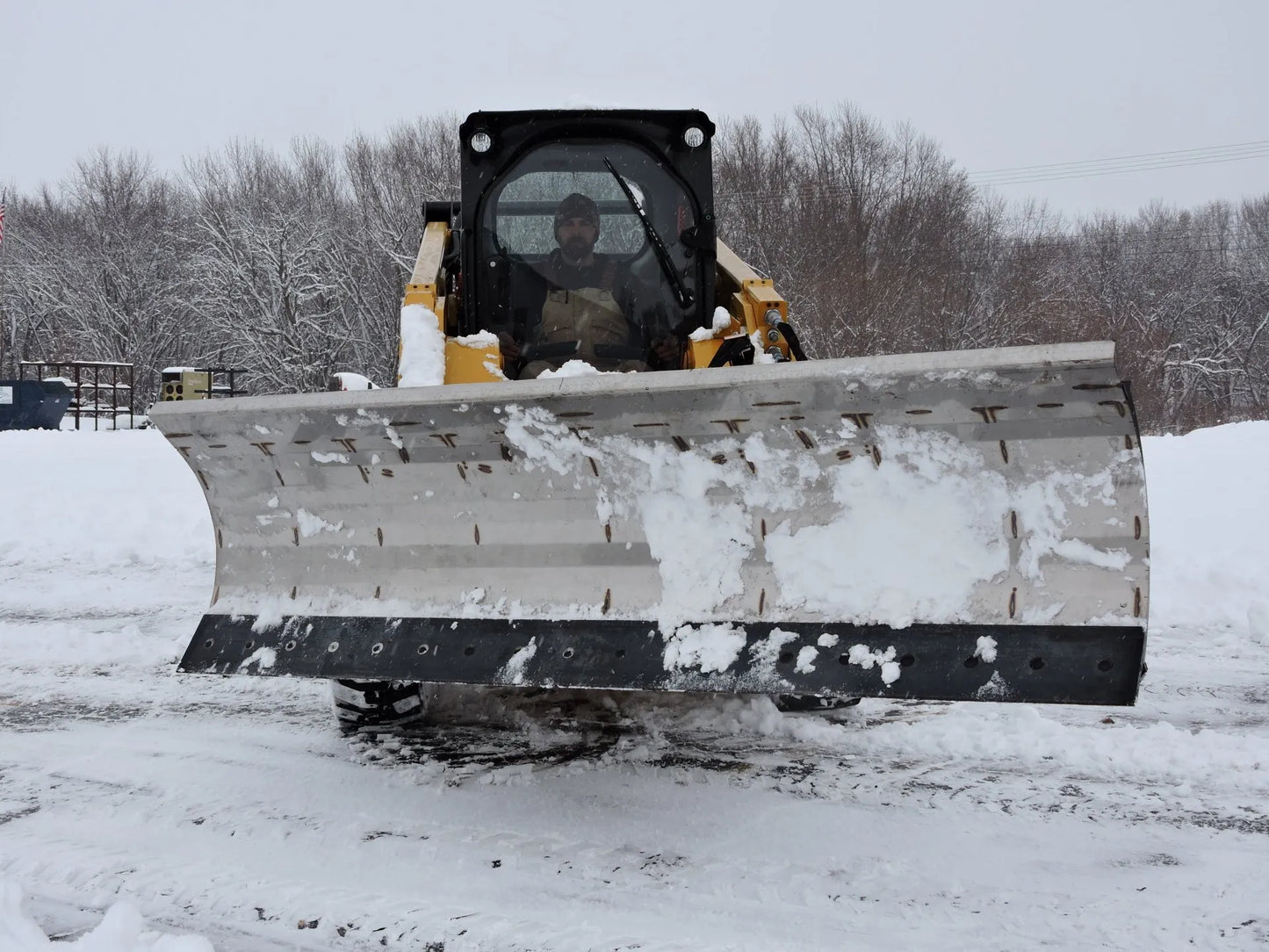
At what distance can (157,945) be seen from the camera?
7.69ft

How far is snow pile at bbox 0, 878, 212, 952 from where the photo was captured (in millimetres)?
2346

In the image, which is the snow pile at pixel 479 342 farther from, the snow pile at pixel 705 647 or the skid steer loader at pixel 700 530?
the snow pile at pixel 705 647

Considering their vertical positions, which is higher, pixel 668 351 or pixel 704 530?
pixel 668 351

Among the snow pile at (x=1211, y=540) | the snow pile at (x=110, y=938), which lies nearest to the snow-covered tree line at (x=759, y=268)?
the snow pile at (x=1211, y=540)

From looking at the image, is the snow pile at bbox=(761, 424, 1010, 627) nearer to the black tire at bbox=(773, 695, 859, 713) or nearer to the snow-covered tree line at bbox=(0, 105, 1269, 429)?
the black tire at bbox=(773, 695, 859, 713)

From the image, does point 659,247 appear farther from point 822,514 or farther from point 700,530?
point 822,514

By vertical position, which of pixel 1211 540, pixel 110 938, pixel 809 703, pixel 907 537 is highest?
pixel 907 537

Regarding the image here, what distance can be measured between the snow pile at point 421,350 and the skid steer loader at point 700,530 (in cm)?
87

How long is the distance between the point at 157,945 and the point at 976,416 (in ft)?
7.66

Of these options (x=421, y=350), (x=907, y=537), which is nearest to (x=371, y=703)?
(x=421, y=350)

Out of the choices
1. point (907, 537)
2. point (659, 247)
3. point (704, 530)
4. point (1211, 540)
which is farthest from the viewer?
point (1211, 540)

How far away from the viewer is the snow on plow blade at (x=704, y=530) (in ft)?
8.61

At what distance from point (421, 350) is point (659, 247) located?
127 cm

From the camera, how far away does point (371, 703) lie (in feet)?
12.8
